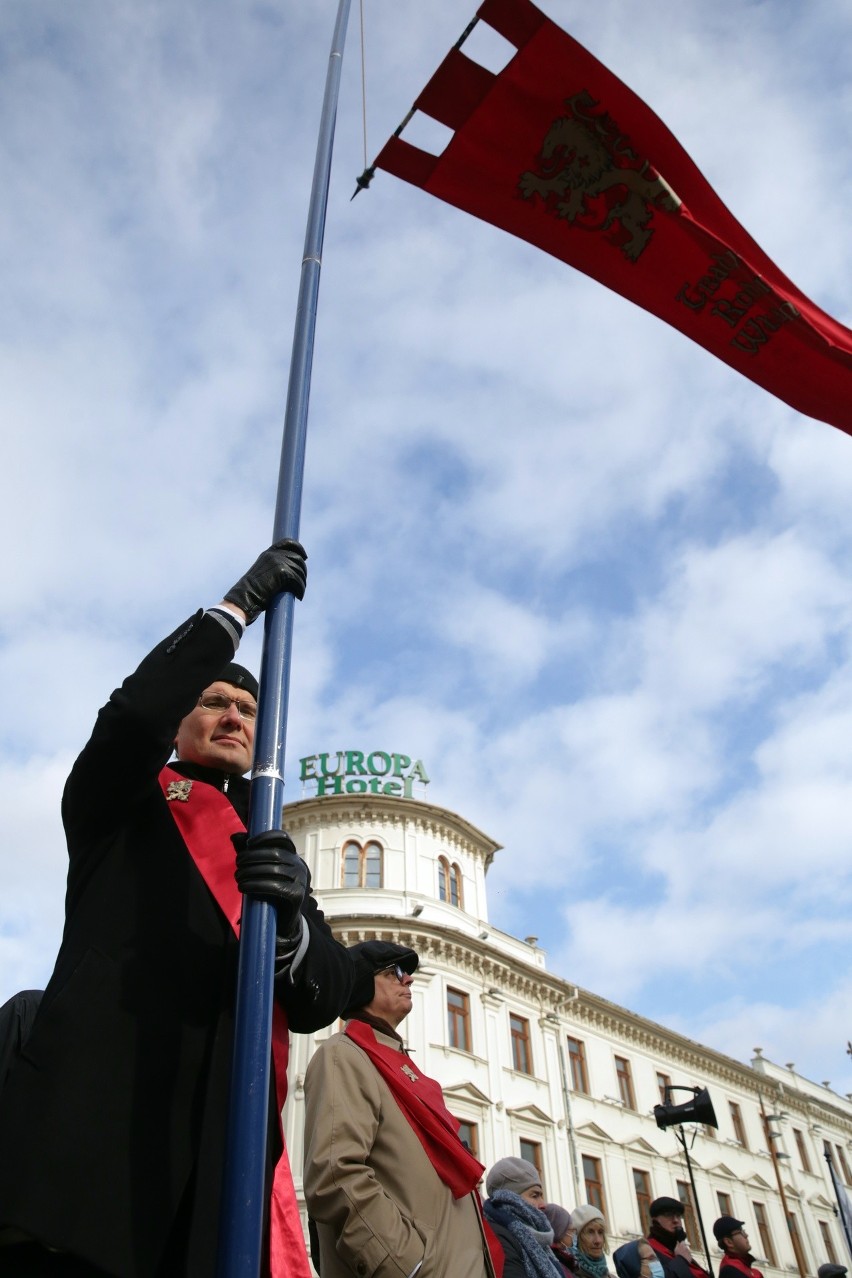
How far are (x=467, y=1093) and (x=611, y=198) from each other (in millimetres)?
23951

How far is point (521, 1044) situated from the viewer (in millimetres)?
27906

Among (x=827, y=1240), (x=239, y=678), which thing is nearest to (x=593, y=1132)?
(x=827, y=1240)

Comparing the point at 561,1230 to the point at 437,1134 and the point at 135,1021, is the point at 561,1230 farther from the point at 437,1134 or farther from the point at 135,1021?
the point at 135,1021

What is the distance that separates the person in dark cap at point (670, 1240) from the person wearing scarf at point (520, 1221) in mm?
2204

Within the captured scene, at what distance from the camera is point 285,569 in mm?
2514

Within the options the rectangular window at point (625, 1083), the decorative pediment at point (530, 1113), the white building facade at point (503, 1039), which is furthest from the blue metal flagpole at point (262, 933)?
the rectangular window at point (625, 1083)

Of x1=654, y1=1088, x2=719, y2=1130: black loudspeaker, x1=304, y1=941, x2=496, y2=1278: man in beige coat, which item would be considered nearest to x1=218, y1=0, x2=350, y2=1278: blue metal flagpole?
x1=304, y1=941, x2=496, y2=1278: man in beige coat

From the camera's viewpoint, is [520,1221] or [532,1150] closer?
[520,1221]

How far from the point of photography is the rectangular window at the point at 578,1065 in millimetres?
29141

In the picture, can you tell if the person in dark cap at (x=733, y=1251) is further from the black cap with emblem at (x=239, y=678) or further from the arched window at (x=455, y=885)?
the arched window at (x=455, y=885)

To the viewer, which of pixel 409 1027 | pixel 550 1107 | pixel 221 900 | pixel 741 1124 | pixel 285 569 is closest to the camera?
pixel 221 900

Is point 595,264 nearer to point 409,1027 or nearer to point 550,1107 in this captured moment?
point 409,1027

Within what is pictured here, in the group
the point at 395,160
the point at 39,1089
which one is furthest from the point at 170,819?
the point at 395,160

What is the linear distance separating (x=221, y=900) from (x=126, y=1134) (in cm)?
54
